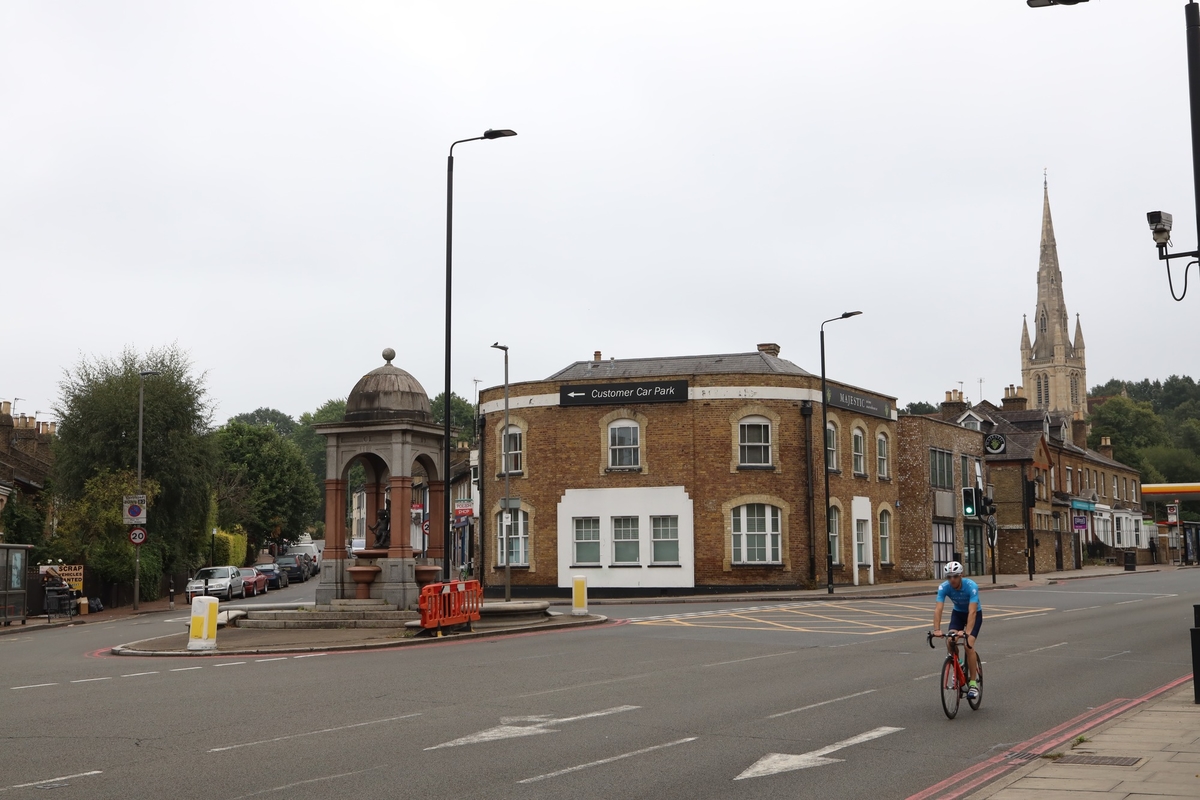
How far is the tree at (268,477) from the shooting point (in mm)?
80125

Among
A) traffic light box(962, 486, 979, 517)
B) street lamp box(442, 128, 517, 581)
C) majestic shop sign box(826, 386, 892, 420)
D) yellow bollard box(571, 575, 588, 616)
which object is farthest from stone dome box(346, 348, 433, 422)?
traffic light box(962, 486, 979, 517)

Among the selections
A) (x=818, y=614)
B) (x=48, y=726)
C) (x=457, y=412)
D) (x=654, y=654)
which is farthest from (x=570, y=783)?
(x=457, y=412)

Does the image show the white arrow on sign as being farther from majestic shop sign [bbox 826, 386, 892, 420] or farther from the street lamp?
majestic shop sign [bbox 826, 386, 892, 420]

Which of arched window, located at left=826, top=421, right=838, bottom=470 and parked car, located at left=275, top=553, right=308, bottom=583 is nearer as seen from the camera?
arched window, located at left=826, top=421, right=838, bottom=470

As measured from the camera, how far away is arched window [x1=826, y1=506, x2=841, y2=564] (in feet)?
143

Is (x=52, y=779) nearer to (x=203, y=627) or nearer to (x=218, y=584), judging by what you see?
(x=203, y=627)

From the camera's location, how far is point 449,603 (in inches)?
896

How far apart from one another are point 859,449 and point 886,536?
4.15 metres

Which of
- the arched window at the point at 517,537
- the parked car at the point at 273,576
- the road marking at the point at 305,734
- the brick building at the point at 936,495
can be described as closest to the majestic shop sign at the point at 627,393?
the arched window at the point at 517,537

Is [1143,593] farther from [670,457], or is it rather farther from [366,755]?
[366,755]

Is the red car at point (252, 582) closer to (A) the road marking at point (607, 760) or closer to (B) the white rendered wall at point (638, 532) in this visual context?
(B) the white rendered wall at point (638, 532)

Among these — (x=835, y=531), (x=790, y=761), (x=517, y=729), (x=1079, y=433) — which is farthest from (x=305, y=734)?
(x=1079, y=433)

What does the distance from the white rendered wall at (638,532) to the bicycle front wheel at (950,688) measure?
29334 millimetres

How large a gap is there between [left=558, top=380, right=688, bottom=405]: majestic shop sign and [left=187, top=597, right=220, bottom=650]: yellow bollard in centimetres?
2311
